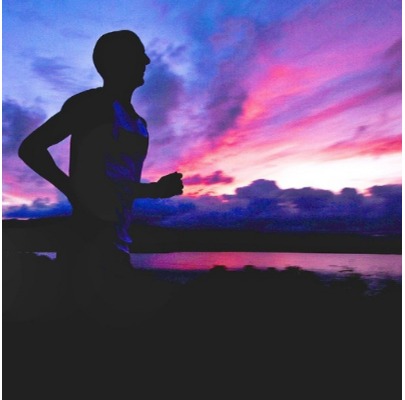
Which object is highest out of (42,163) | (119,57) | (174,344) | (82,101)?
(119,57)

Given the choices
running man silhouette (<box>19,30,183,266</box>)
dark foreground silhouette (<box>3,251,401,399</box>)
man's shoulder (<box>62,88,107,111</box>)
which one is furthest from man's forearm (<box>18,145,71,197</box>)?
dark foreground silhouette (<box>3,251,401,399</box>)

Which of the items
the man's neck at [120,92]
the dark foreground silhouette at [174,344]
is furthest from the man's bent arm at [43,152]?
the dark foreground silhouette at [174,344]

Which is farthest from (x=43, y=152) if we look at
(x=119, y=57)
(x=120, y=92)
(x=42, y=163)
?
(x=119, y=57)

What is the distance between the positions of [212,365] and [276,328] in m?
0.62

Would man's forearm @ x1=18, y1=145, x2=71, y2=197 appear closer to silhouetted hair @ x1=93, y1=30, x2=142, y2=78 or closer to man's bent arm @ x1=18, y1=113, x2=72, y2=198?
man's bent arm @ x1=18, y1=113, x2=72, y2=198

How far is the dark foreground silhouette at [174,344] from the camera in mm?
1532

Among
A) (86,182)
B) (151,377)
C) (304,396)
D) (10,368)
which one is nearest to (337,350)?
(304,396)

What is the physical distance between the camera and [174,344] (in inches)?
76.0

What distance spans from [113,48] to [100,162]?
0.53m

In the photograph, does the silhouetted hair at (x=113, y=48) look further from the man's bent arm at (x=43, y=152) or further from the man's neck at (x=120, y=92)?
the man's bent arm at (x=43, y=152)

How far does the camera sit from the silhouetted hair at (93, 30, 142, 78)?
1475 mm

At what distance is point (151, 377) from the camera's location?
5.38ft

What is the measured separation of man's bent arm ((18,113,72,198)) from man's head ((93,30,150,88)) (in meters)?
0.34

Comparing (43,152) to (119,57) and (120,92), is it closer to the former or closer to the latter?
(120,92)
